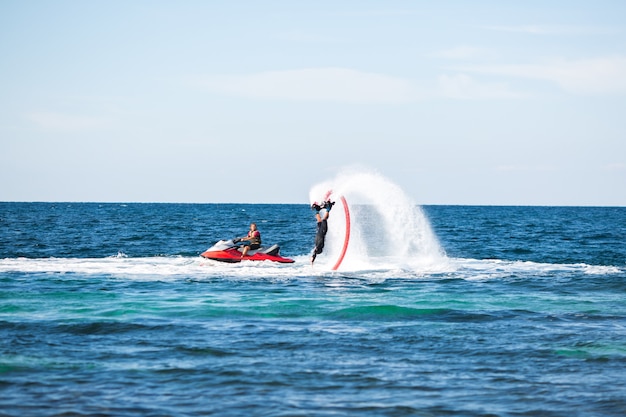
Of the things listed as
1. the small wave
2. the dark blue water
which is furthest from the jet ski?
the dark blue water

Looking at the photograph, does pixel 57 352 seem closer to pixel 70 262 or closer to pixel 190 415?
pixel 190 415

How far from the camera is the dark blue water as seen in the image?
11.8 meters

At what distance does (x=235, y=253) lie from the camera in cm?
3056

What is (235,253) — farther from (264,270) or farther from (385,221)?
(385,221)

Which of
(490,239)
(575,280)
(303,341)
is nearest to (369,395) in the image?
(303,341)

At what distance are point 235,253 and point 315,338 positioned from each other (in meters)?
14.5

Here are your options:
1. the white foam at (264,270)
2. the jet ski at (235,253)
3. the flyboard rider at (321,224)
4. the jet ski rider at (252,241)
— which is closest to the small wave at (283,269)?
the white foam at (264,270)

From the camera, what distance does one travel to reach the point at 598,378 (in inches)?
532

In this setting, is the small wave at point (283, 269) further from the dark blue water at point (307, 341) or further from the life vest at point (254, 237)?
the life vest at point (254, 237)

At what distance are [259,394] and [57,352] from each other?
4871 millimetres

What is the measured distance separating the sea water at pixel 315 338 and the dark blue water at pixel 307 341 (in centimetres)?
5

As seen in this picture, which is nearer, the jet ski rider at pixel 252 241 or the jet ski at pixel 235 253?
the jet ski at pixel 235 253

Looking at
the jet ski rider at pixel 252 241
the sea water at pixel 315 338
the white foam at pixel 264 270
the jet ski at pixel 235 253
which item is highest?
the jet ski rider at pixel 252 241

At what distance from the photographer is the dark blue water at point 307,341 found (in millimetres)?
11844
